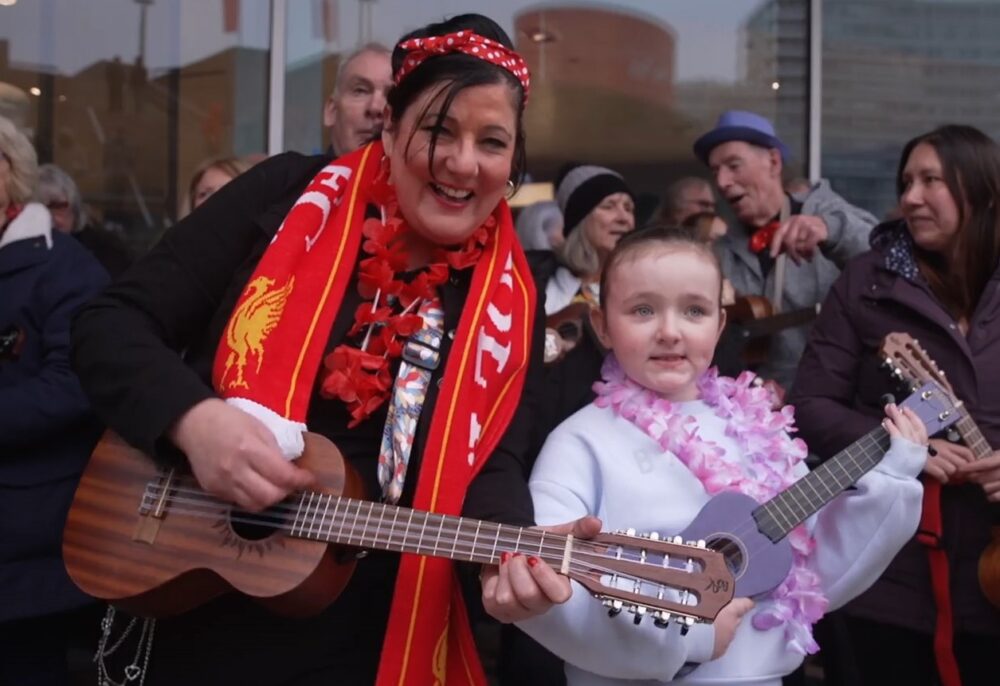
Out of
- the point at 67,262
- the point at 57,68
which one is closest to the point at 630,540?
the point at 67,262

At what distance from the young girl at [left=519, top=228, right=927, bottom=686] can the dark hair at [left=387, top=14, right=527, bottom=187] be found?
A: 0.42m

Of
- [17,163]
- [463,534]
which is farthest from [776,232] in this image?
[17,163]

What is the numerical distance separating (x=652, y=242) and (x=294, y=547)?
0.92 metres

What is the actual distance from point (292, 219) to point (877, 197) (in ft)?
14.8

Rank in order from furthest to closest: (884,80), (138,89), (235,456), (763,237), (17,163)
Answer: (884,80) < (138,89) < (763,237) < (17,163) < (235,456)

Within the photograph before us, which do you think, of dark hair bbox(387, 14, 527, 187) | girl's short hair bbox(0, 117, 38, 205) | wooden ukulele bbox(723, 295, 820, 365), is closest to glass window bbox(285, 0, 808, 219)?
wooden ukulele bbox(723, 295, 820, 365)

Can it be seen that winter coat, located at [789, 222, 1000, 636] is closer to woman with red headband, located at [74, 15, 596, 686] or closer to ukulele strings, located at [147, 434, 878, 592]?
ukulele strings, located at [147, 434, 878, 592]

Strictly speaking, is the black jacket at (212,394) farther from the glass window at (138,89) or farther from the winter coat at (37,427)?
the glass window at (138,89)

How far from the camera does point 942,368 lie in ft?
8.64

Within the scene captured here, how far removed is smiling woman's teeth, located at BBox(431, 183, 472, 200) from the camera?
71.9 inches

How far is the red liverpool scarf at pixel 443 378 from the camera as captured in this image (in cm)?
176

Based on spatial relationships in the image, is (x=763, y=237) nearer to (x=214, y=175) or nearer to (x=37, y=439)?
(x=214, y=175)

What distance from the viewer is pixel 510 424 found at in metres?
1.95

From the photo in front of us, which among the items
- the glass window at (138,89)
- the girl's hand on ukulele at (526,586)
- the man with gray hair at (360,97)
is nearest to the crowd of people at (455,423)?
the girl's hand on ukulele at (526,586)
